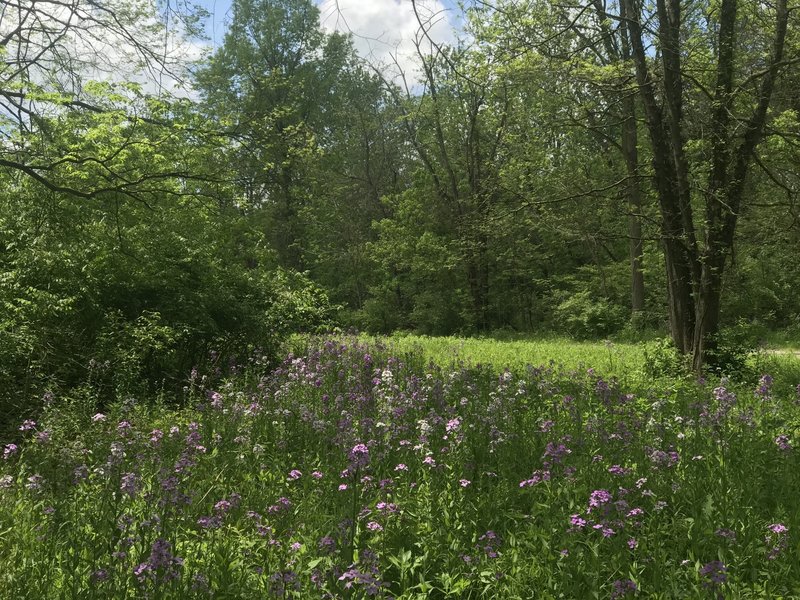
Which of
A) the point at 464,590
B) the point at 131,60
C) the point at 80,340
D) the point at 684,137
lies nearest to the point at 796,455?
the point at 464,590

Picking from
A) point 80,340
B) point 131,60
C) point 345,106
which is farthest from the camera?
point 345,106

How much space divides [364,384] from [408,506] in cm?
267

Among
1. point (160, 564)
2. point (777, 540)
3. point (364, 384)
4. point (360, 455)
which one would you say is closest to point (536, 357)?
point (364, 384)

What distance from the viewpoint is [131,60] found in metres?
5.94

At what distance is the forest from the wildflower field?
0.09 feet

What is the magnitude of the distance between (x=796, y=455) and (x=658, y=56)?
6848 millimetres

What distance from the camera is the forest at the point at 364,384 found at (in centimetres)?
290

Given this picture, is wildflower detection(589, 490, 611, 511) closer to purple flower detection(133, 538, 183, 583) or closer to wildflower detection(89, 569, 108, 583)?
purple flower detection(133, 538, 183, 583)

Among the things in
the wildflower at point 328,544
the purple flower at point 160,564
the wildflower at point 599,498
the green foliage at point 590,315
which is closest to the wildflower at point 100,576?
→ the purple flower at point 160,564

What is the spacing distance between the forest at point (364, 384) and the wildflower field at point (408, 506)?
0.03 meters

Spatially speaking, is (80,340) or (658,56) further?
(658,56)

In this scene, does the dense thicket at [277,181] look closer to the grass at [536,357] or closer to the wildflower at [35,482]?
the grass at [536,357]

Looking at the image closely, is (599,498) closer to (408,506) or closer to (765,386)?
(408,506)

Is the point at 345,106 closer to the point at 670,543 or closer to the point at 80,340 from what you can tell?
the point at 80,340
